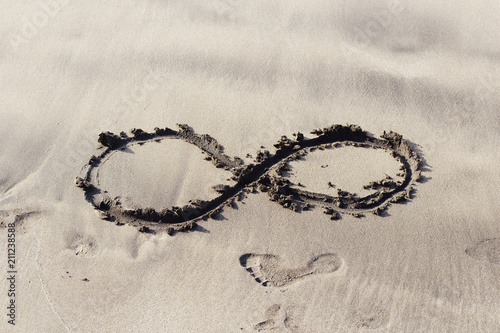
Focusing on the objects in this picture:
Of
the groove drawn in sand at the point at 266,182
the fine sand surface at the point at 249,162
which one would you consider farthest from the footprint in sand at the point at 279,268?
the groove drawn in sand at the point at 266,182

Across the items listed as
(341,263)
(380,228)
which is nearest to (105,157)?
(341,263)

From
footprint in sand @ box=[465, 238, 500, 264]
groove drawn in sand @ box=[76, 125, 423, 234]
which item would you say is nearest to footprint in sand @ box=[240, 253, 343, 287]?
groove drawn in sand @ box=[76, 125, 423, 234]

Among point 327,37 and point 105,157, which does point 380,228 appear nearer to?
point 327,37

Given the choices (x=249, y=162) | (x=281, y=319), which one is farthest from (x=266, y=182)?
(x=281, y=319)

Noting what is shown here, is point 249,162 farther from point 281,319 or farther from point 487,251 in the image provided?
point 487,251

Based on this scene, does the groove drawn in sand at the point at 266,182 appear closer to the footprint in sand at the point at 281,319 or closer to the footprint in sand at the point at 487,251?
the footprint in sand at the point at 487,251

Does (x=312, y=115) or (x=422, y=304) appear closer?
(x=422, y=304)
